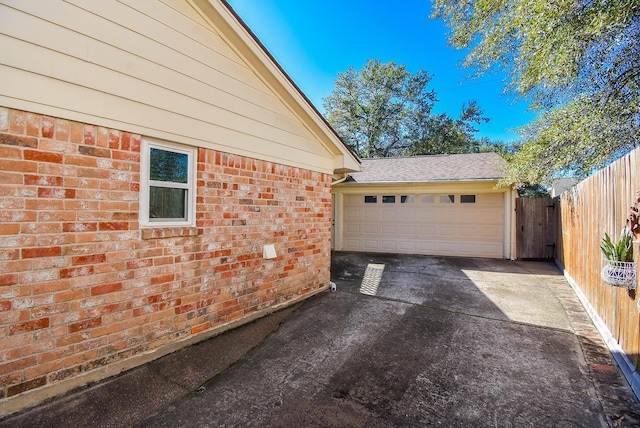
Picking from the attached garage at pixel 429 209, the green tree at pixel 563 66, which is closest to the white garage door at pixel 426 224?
the attached garage at pixel 429 209

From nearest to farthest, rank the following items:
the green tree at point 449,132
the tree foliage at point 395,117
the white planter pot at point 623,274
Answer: the white planter pot at point 623,274, the green tree at point 449,132, the tree foliage at point 395,117

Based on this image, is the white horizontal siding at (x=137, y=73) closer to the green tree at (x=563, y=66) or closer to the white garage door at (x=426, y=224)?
the green tree at (x=563, y=66)

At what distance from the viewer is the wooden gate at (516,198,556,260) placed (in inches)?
381

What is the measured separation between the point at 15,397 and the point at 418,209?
1024cm

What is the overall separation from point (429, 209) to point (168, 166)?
897 centimetres

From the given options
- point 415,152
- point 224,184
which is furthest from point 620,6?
point 415,152

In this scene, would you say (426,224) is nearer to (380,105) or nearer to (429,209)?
(429,209)

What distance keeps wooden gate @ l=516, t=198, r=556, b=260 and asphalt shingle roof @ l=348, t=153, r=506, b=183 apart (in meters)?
1.51

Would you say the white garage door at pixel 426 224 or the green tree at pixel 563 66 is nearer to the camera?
the green tree at pixel 563 66

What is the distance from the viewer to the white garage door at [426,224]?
9.95 meters

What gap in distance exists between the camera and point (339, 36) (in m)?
14.3

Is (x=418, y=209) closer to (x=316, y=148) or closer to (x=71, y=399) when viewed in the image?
(x=316, y=148)

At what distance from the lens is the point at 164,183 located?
3336mm

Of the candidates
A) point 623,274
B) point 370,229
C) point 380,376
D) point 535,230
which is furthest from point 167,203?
point 535,230
